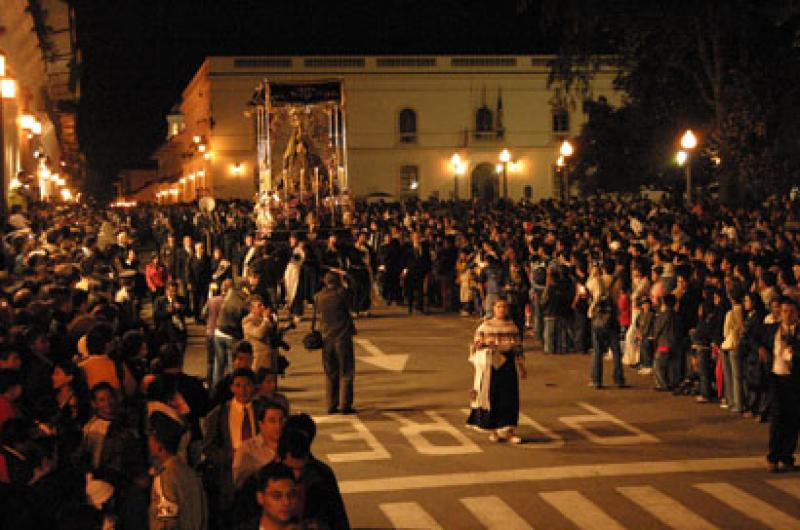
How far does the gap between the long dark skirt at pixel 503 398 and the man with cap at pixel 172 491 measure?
20.2 ft

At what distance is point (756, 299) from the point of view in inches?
490

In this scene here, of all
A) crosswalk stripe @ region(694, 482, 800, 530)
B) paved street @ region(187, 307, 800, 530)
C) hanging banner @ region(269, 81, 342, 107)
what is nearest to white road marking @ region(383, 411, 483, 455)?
paved street @ region(187, 307, 800, 530)

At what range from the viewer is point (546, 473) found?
1051cm

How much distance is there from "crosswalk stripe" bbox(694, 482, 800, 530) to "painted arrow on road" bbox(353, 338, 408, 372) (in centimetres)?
730

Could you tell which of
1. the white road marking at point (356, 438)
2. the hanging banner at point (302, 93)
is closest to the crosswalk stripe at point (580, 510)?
the white road marking at point (356, 438)

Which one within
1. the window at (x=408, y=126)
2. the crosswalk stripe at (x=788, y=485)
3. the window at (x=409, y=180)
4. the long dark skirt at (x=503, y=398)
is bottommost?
the crosswalk stripe at (x=788, y=485)

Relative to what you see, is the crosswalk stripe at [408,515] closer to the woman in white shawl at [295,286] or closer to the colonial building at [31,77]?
the colonial building at [31,77]

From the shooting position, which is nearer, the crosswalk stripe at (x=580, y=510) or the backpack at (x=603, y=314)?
the crosswalk stripe at (x=580, y=510)

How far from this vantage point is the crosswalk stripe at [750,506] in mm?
8820

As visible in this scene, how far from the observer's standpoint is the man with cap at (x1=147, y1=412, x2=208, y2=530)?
563 centimetres

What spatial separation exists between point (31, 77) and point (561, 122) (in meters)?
44.1

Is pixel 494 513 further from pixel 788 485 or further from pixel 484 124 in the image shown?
pixel 484 124

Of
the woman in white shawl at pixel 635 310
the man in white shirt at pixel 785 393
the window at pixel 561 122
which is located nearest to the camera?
the man in white shirt at pixel 785 393

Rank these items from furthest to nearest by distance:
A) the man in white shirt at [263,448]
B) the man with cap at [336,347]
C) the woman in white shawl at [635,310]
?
the woman in white shawl at [635,310], the man with cap at [336,347], the man in white shirt at [263,448]
